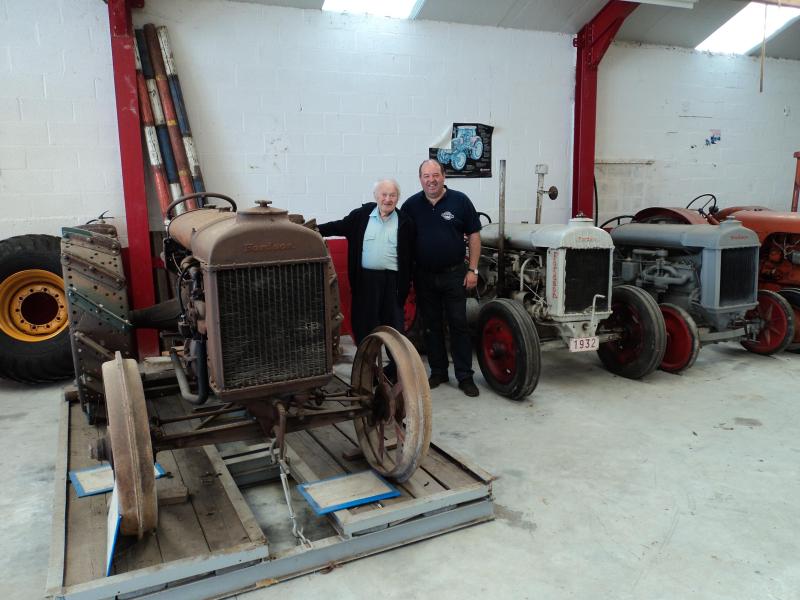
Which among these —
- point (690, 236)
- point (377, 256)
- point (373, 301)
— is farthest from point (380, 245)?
point (690, 236)

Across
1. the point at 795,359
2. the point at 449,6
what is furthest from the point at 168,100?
the point at 795,359

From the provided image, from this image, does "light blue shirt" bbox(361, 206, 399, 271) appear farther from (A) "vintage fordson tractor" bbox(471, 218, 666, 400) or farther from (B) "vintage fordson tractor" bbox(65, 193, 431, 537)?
(B) "vintage fordson tractor" bbox(65, 193, 431, 537)

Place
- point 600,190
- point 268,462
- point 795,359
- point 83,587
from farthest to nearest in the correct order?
1. point 600,190
2. point 795,359
3. point 268,462
4. point 83,587

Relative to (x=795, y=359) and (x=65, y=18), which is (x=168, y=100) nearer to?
(x=65, y=18)

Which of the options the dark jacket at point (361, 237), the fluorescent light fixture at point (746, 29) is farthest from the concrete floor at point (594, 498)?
the fluorescent light fixture at point (746, 29)

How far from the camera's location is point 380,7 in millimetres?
5168

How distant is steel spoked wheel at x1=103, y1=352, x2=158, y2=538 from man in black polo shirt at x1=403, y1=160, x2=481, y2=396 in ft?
7.08

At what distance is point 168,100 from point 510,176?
300 cm

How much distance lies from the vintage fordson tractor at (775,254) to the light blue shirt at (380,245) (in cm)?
284

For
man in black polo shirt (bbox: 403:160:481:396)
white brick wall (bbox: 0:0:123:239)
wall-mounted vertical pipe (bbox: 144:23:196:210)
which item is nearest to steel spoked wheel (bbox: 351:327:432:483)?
man in black polo shirt (bbox: 403:160:481:396)

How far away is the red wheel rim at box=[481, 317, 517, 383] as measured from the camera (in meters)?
3.89

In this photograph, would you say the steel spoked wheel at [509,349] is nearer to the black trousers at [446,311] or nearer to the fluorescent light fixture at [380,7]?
the black trousers at [446,311]

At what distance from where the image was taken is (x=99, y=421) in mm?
3203

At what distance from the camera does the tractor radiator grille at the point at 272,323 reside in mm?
2102
